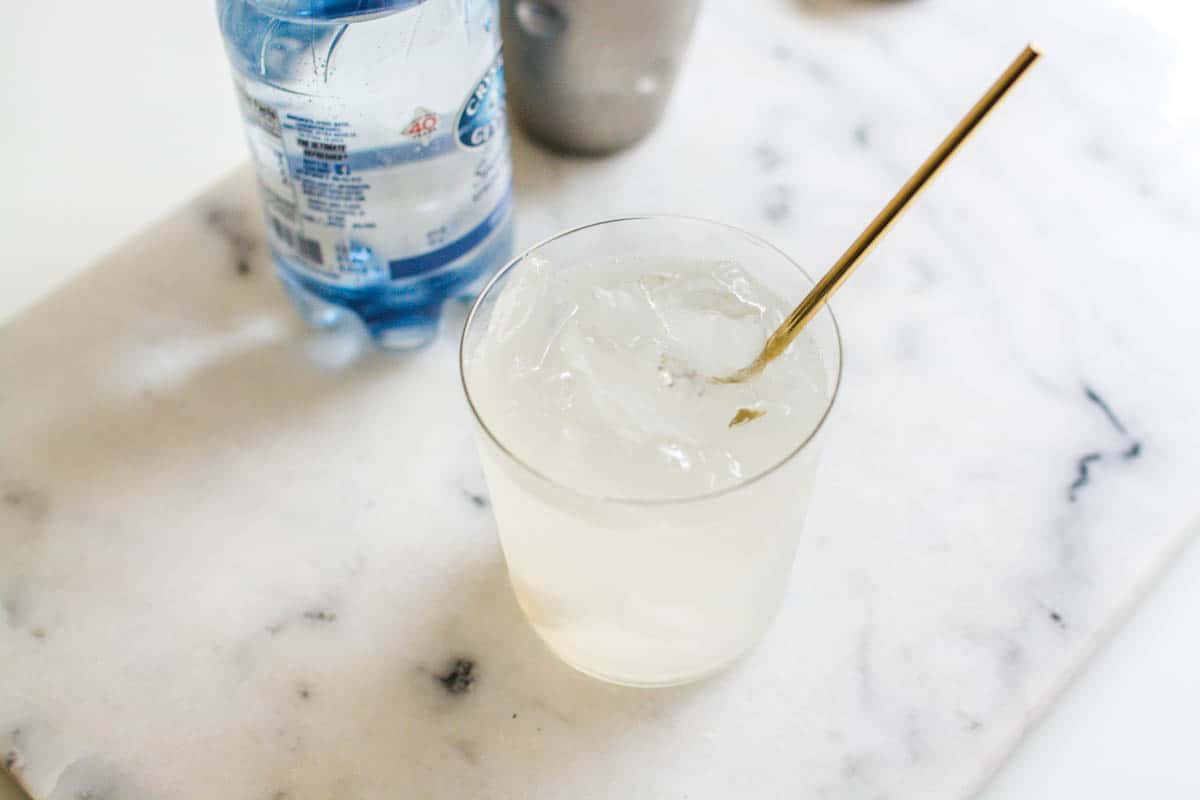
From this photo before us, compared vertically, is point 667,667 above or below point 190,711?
above

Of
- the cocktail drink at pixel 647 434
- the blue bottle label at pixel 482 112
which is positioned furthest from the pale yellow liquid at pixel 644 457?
the blue bottle label at pixel 482 112

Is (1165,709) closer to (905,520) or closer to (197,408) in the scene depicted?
(905,520)

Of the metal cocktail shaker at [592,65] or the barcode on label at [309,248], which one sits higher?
the metal cocktail shaker at [592,65]

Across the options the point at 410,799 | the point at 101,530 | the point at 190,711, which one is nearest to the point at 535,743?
the point at 410,799

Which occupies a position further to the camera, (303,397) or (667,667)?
(303,397)

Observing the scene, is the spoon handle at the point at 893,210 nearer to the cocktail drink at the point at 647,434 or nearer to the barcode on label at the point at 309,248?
the cocktail drink at the point at 647,434

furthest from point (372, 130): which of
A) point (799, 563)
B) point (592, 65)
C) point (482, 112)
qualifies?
point (799, 563)

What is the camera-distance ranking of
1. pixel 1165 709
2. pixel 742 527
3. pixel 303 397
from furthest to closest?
1. pixel 303 397
2. pixel 1165 709
3. pixel 742 527
